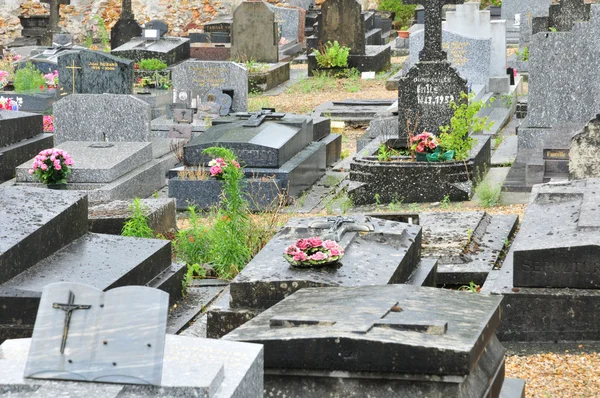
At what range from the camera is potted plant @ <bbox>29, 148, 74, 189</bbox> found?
1043 centimetres

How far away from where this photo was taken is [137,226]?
8.55 meters

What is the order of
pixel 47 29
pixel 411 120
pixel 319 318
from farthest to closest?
pixel 47 29 → pixel 411 120 → pixel 319 318

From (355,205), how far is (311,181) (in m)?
1.42

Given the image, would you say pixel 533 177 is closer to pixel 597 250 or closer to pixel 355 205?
pixel 355 205

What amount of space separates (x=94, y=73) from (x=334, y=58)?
24.4 feet

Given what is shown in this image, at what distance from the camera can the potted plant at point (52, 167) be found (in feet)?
34.2

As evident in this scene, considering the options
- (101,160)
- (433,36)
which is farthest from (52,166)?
(433,36)

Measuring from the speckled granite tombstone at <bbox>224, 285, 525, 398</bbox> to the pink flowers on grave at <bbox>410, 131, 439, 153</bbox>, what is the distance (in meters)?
6.09

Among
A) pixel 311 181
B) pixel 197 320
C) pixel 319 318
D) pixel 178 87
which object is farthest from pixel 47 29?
pixel 319 318

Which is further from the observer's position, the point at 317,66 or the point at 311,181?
the point at 317,66

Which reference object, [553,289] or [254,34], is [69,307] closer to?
[553,289]

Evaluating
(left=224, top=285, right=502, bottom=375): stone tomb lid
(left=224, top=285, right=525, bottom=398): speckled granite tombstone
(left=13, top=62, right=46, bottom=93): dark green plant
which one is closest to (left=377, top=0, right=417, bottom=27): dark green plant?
(left=13, top=62, right=46, bottom=93): dark green plant

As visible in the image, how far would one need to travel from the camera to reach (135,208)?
8.75 metres

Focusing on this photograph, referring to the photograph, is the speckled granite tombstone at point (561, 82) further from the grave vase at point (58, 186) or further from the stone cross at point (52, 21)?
the stone cross at point (52, 21)
